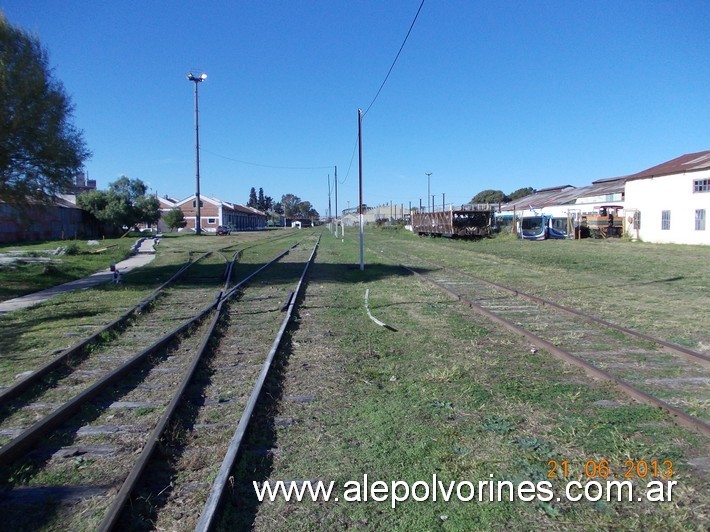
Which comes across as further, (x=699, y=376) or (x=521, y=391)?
(x=699, y=376)

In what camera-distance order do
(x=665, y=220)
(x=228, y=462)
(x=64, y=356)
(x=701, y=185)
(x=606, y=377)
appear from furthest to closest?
(x=665, y=220) < (x=701, y=185) < (x=64, y=356) < (x=606, y=377) < (x=228, y=462)

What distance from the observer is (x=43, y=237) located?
47.8 metres

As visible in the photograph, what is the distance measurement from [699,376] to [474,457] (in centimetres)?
374

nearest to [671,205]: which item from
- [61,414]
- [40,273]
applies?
[40,273]

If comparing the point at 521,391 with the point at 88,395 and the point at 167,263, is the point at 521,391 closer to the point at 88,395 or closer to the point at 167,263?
the point at 88,395

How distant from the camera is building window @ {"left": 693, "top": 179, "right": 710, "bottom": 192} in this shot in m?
31.9

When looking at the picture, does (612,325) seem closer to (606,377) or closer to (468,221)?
(606,377)

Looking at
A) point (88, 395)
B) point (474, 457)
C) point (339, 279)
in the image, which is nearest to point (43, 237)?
point (339, 279)

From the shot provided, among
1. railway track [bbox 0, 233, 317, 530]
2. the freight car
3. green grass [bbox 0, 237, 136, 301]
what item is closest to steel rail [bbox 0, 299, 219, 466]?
railway track [bbox 0, 233, 317, 530]

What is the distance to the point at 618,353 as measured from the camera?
757 cm

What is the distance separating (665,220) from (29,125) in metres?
35.6

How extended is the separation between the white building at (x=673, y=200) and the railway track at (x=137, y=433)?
32383mm

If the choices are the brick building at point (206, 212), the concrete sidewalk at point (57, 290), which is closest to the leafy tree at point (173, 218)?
the brick building at point (206, 212)

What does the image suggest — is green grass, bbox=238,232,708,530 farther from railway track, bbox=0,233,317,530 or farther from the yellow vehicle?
the yellow vehicle
